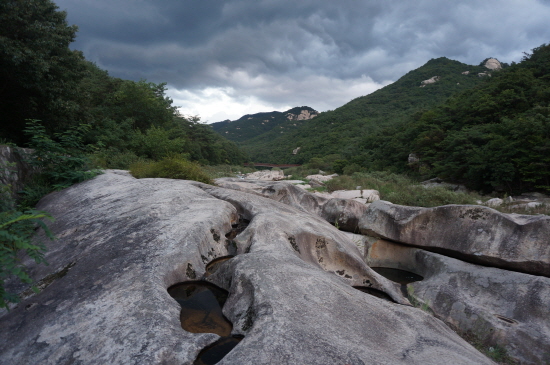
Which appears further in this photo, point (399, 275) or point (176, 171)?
point (176, 171)

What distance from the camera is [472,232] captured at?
19.0 ft

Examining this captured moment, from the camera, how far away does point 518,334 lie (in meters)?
4.14

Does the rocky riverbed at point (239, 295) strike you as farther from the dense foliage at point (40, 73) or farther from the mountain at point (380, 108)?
the mountain at point (380, 108)

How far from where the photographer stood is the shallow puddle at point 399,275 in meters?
6.16

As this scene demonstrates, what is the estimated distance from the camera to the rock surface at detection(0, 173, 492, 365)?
2.05 m

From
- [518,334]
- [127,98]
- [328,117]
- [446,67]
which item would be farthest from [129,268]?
[446,67]

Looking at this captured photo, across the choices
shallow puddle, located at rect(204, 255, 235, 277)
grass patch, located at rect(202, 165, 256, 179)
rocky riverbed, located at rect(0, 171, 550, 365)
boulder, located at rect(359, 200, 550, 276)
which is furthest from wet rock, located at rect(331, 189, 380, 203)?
shallow puddle, located at rect(204, 255, 235, 277)

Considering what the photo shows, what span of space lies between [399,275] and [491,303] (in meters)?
1.84

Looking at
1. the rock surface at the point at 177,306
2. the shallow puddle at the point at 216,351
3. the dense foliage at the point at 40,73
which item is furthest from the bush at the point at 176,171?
the shallow puddle at the point at 216,351

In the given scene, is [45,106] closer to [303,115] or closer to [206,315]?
[206,315]

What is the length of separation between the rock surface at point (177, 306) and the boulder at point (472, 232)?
7.70 feet

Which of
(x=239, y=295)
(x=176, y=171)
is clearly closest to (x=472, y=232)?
(x=239, y=295)

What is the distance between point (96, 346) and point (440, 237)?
21.4 feet

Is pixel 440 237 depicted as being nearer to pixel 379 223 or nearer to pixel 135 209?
pixel 379 223
